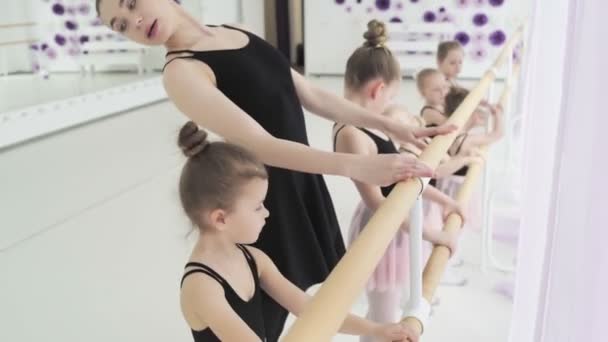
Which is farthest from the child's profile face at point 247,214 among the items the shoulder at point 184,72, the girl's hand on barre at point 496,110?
the girl's hand on barre at point 496,110

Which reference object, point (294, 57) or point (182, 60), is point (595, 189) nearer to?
point (182, 60)

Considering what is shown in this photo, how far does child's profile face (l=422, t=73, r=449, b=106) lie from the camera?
266 cm

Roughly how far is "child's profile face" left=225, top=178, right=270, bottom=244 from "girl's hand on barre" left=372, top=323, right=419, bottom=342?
0.87ft

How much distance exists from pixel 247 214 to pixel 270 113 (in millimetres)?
303

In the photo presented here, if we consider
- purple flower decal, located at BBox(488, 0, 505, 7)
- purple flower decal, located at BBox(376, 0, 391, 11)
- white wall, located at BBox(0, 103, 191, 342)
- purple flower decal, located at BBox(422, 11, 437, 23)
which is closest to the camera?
white wall, located at BBox(0, 103, 191, 342)

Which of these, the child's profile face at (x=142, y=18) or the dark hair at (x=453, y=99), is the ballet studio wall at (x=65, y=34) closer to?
the dark hair at (x=453, y=99)

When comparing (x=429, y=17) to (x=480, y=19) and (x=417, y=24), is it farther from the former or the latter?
(x=480, y=19)

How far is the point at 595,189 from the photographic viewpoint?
753 millimetres

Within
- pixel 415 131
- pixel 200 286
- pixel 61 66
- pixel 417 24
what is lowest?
pixel 61 66

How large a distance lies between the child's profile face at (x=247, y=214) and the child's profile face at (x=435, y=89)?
1.72m

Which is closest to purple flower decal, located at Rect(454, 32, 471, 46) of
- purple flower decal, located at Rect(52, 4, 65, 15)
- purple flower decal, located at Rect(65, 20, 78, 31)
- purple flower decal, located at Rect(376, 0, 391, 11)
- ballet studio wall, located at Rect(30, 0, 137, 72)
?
purple flower decal, located at Rect(376, 0, 391, 11)

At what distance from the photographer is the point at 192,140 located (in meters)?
1.05

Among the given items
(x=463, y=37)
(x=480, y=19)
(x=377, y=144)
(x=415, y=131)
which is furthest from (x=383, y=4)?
(x=415, y=131)

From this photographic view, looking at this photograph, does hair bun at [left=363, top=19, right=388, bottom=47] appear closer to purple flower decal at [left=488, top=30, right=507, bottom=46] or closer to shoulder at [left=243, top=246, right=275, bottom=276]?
shoulder at [left=243, top=246, right=275, bottom=276]
